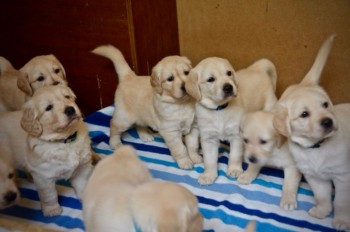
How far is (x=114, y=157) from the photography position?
2.07 metres

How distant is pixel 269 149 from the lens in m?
2.34

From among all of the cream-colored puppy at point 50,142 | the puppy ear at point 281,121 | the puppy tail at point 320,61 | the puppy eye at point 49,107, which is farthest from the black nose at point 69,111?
the puppy tail at point 320,61

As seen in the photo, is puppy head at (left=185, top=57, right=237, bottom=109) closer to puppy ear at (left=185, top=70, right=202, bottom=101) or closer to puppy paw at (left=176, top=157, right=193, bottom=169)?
puppy ear at (left=185, top=70, right=202, bottom=101)

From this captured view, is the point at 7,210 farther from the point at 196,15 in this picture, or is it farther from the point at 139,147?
the point at 196,15

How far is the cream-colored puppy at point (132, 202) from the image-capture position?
4.78ft

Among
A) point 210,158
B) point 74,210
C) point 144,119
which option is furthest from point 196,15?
point 74,210

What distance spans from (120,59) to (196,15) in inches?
31.2

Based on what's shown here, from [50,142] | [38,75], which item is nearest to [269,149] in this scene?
[50,142]

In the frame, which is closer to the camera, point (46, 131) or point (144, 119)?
point (46, 131)

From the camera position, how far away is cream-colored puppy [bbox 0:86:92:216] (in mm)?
2311

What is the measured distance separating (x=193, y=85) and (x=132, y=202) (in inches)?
45.4

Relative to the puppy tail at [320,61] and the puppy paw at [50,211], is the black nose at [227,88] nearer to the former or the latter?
the puppy tail at [320,61]

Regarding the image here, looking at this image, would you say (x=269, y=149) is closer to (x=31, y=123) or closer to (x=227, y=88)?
(x=227, y=88)

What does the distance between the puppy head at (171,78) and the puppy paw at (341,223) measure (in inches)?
48.4
